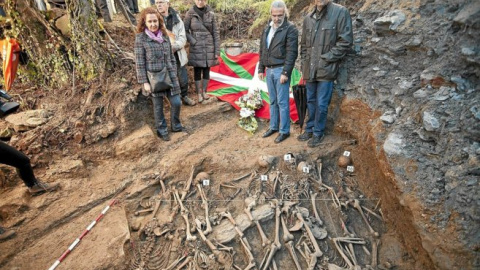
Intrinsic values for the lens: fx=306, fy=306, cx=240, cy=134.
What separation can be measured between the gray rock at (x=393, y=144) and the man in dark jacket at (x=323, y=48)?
49.2 inches

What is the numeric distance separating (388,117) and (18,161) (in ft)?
17.4

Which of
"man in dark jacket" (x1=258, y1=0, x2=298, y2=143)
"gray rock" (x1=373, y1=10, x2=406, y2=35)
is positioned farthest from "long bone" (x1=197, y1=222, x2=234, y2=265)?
"gray rock" (x1=373, y1=10, x2=406, y2=35)

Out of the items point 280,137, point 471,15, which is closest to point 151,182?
point 280,137

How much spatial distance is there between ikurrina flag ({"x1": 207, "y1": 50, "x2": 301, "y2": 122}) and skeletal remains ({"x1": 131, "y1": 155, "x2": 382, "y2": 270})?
8.16 ft

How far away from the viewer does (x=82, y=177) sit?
16.5 feet

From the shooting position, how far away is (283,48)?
17.1ft

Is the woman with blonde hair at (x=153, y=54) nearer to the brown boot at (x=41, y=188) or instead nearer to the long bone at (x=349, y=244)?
the brown boot at (x=41, y=188)

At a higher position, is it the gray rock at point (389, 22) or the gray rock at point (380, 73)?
the gray rock at point (389, 22)

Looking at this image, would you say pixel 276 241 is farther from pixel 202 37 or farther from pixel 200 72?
pixel 202 37

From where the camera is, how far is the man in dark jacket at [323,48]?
4.66 m

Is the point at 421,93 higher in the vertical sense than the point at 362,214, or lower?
higher

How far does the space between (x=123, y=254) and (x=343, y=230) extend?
3006 mm

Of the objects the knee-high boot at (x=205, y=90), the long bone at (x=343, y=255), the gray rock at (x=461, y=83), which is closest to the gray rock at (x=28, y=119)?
the knee-high boot at (x=205, y=90)

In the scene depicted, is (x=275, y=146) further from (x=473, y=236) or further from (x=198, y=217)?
(x=473, y=236)
